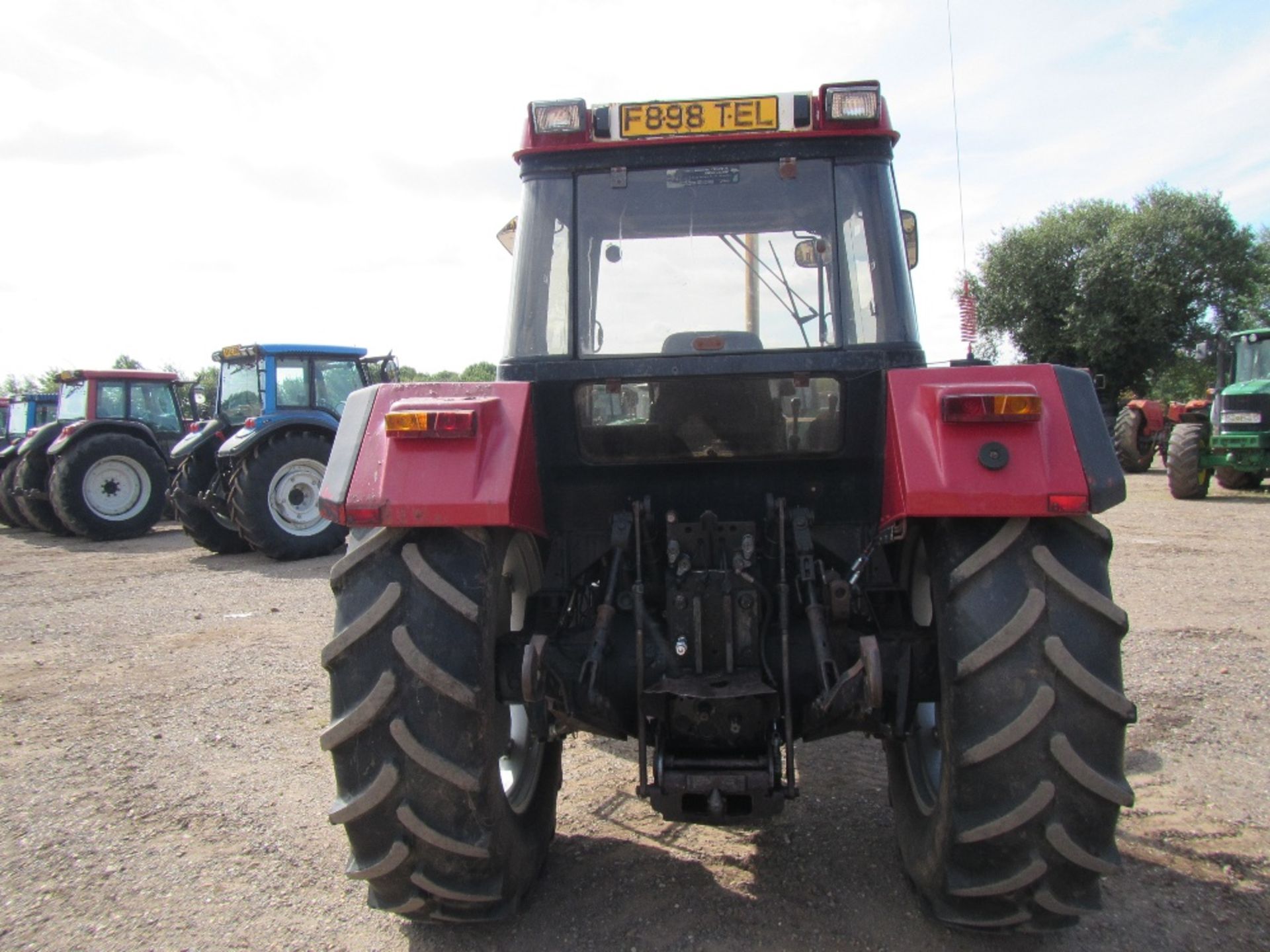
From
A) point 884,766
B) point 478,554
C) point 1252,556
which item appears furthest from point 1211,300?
point 478,554

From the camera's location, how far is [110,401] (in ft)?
45.5

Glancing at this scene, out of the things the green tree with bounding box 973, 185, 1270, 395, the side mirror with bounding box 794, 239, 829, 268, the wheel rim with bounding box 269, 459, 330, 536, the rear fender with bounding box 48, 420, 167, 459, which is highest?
the green tree with bounding box 973, 185, 1270, 395

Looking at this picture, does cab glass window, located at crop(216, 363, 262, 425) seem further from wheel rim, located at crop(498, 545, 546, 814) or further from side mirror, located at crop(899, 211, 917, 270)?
side mirror, located at crop(899, 211, 917, 270)

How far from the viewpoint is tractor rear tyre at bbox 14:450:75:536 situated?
1362 centimetres

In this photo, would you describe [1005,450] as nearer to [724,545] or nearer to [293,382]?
[724,545]

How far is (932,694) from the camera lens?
2.42 metres

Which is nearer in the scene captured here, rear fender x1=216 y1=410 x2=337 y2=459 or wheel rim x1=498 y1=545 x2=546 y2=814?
wheel rim x1=498 y1=545 x2=546 y2=814

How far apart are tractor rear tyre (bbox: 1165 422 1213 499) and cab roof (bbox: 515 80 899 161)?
1232 cm

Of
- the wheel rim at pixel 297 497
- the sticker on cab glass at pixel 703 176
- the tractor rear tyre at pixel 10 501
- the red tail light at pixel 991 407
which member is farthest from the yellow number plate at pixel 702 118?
the tractor rear tyre at pixel 10 501

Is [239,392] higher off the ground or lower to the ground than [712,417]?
higher

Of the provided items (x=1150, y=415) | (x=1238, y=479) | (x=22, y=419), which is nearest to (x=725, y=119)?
(x=1238, y=479)

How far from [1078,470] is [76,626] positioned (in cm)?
743

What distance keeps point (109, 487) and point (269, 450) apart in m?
4.60

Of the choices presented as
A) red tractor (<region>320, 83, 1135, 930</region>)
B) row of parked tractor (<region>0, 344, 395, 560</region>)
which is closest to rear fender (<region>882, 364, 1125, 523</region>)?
red tractor (<region>320, 83, 1135, 930</region>)
